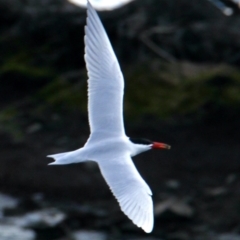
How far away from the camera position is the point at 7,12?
643 inches

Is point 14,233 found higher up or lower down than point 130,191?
lower down

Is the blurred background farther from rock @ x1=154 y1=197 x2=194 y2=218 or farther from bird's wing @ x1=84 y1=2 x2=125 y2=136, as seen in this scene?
bird's wing @ x1=84 y1=2 x2=125 y2=136

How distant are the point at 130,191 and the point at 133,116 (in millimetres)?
4813

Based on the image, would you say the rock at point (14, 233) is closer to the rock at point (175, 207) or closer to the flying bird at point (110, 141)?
the rock at point (175, 207)

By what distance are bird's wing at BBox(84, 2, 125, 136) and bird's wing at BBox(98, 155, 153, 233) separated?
650 mm

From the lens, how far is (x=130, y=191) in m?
9.28

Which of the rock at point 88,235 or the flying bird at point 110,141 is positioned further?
the rock at point 88,235

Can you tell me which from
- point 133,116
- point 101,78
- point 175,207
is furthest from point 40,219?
point 101,78

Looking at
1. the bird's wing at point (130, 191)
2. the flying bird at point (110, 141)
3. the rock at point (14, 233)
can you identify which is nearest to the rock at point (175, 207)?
the rock at point (14, 233)

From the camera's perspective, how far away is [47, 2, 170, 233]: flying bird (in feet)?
30.3

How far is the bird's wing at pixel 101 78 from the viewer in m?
10.2

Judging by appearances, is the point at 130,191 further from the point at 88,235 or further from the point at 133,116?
the point at 133,116

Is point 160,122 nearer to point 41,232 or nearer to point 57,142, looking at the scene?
point 57,142

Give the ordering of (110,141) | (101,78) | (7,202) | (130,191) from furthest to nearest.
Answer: (7,202) → (101,78) → (110,141) → (130,191)
